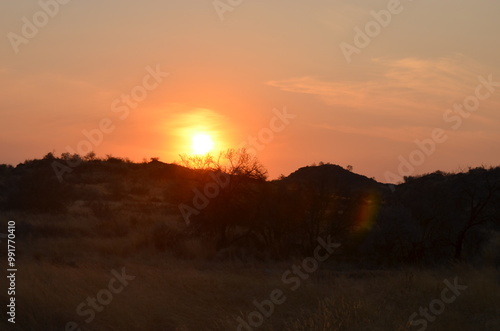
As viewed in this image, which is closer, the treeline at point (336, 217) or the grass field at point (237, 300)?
the grass field at point (237, 300)

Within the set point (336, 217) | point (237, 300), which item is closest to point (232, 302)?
point (237, 300)

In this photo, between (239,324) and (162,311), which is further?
(162,311)

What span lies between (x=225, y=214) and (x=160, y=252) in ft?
13.3

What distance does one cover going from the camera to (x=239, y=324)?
35.8ft

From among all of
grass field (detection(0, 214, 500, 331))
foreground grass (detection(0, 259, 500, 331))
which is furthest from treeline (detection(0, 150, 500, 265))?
foreground grass (detection(0, 259, 500, 331))

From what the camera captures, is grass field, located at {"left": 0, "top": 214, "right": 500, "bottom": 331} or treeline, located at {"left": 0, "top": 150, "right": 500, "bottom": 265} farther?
treeline, located at {"left": 0, "top": 150, "right": 500, "bottom": 265}

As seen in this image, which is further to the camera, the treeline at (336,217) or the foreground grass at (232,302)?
the treeline at (336,217)

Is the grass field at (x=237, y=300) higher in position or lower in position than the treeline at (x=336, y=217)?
lower

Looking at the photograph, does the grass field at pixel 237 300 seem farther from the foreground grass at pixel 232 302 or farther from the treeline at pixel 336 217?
the treeline at pixel 336 217

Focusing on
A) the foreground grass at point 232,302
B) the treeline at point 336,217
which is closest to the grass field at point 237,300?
the foreground grass at point 232,302

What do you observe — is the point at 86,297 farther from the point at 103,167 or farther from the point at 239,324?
the point at 103,167

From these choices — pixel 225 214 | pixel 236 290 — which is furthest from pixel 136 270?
pixel 225 214

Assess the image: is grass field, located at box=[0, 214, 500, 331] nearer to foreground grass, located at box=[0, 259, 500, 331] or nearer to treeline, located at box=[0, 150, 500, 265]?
foreground grass, located at box=[0, 259, 500, 331]

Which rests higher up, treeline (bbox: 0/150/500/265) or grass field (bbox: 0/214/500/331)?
treeline (bbox: 0/150/500/265)
